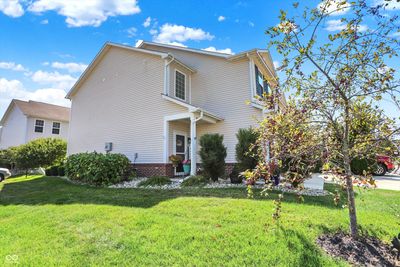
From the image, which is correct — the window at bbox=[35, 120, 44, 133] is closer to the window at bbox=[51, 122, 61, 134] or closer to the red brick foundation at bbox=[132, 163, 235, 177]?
the window at bbox=[51, 122, 61, 134]

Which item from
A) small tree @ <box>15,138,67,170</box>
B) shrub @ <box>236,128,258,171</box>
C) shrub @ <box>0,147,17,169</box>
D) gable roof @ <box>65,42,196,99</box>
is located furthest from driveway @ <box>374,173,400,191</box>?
shrub @ <box>0,147,17,169</box>

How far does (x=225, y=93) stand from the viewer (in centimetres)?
1223

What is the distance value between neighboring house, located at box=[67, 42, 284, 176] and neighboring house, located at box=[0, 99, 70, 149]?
1194 cm

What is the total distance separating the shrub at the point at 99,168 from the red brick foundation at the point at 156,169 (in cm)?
93

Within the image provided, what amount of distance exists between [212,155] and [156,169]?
11.5ft

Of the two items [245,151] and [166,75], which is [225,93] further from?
[245,151]

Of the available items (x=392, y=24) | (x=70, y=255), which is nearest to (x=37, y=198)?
(x=70, y=255)

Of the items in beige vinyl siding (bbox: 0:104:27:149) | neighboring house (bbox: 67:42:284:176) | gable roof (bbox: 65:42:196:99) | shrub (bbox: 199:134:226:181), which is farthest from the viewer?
beige vinyl siding (bbox: 0:104:27:149)

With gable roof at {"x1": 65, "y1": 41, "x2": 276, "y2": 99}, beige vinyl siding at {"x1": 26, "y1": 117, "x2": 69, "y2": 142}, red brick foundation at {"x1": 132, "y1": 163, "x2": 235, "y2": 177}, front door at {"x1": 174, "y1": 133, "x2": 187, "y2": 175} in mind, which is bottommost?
red brick foundation at {"x1": 132, "y1": 163, "x2": 235, "y2": 177}

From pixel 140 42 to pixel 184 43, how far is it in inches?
114

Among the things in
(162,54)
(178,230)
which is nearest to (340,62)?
(178,230)

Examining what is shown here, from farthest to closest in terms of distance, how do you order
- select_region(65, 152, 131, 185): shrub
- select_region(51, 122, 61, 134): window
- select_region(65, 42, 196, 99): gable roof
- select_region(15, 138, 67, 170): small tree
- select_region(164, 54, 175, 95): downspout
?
select_region(51, 122, 61, 134): window → select_region(15, 138, 67, 170): small tree → select_region(65, 42, 196, 99): gable roof → select_region(164, 54, 175, 95): downspout → select_region(65, 152, 131, 185): shrub

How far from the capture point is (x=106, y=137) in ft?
44.4

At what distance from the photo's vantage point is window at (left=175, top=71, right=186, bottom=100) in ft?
42.0
